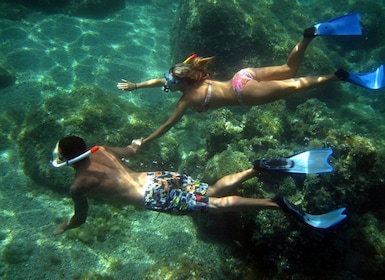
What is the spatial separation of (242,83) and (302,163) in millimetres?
1838

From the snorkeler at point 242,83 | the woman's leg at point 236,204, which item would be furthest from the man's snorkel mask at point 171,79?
the woman's leg at point 236,204

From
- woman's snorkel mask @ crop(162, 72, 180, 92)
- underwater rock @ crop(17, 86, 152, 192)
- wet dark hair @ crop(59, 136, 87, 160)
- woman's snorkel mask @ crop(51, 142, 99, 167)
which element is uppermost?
woman's snorkel mask @ crop(162, 72, 180, 92)

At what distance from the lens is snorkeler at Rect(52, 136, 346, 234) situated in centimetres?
396

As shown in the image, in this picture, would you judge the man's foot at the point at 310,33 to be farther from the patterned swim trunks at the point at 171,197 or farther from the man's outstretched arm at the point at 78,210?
the man's outstretched arm at the point at 78,210

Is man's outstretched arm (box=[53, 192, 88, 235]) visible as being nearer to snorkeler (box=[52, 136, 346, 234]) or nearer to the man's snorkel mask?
snorkeler (box=[52, 136, 346, 234])

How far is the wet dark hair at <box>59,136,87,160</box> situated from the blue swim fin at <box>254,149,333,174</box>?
257 centimetres

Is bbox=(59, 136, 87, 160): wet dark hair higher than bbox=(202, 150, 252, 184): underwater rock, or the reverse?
bbox=(59, 136, 87, 160): wet dark hair

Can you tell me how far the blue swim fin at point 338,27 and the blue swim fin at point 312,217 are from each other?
3.08 meters

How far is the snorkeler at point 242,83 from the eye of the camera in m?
5.02

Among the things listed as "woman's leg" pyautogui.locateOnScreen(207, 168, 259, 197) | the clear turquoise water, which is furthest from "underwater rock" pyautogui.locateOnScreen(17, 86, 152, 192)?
"woman's leg" pyautogui.locateOnScreen(207, 168, 259, 197)

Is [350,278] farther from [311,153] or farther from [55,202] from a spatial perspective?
[55,202]

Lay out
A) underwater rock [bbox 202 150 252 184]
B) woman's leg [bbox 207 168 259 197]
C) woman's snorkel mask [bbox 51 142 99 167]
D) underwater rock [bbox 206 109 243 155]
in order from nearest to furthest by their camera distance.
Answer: woman's snorkel mask [bbox 51 142 99 167]
woman's leg [bbox 207 168 259 197]
underwater rock [bbox 202 150 252 184]
underwater rock [bbox 206 109 243 155]

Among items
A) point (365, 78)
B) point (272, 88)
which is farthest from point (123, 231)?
point (365, 78)

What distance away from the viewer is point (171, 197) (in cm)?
433
